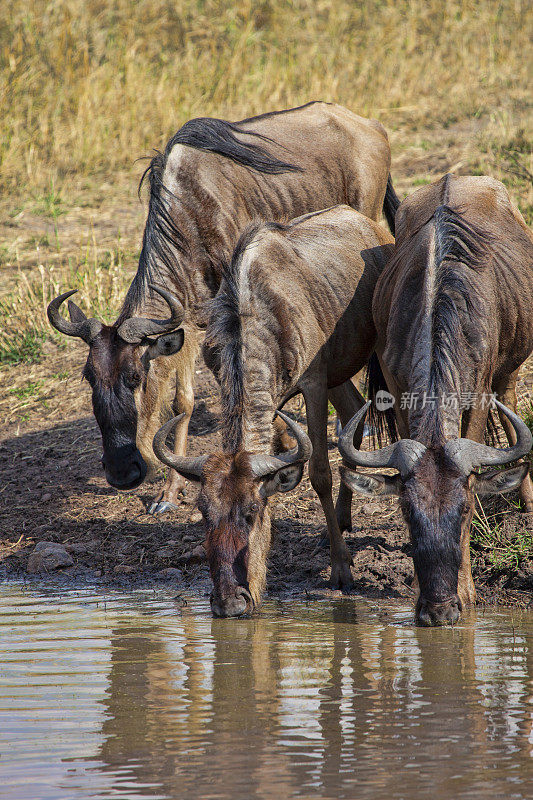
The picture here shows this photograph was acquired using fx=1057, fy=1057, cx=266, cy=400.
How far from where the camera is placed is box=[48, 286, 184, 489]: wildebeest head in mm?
6973

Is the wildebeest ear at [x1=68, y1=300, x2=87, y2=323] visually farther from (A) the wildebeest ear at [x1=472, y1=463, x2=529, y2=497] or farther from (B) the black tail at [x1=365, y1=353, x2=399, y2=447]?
(A) the wildebeest ear at [x1=472, y1=463, x2=529, y2=497]

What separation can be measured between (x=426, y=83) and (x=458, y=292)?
11.0 metres

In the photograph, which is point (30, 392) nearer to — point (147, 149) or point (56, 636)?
point (56, 636)

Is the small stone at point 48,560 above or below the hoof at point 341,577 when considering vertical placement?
above

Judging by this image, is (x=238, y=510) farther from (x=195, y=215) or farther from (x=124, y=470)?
(x=195, y=215)

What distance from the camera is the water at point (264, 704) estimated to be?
131 inches

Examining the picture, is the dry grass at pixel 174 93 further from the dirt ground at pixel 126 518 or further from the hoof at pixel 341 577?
the hoof at pixel 341 577

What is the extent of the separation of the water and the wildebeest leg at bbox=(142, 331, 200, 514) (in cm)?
174

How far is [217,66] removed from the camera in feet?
51.7

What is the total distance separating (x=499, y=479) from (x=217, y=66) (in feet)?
39.3

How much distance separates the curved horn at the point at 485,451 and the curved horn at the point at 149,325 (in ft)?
8.47

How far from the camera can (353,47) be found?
16.7m

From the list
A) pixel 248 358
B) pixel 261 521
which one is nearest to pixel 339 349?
pixel 248 358

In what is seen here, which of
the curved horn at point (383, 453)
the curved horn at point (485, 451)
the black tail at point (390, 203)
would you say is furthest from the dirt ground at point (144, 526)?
the black tail at point (390, 203)
